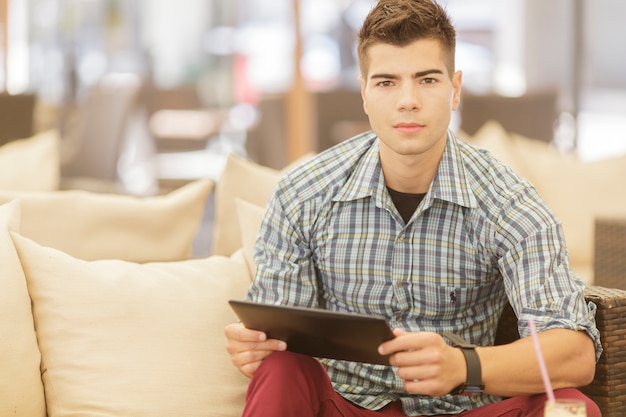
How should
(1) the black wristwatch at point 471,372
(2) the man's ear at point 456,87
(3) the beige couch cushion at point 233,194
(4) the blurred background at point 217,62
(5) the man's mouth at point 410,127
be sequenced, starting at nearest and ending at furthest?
1. (1) the black wristwatch at point 471,372
2. (5) the man's mouth at point 410,127
3. (2) the man's ear at point 456,87
4. (3) the beige couch cushion at point 233,194
5. (4) the blurred background at point 217,62

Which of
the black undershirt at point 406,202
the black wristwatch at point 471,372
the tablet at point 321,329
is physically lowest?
the black wristwatch at point 471,372

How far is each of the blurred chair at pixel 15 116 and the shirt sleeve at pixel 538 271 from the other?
2.74 meters

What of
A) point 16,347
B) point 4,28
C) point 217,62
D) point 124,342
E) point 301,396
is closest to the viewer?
point 301,396

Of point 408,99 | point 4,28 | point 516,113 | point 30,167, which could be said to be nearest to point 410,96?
point 408,99

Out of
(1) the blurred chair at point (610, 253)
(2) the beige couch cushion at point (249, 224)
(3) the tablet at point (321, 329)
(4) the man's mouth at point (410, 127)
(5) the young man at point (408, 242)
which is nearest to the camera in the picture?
(3) the tablet at point (321, 329)

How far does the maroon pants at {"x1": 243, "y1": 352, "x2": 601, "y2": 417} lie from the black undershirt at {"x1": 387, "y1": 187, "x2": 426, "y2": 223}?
1.33ft

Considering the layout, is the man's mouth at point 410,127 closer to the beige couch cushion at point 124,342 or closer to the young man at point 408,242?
the young man at point 408,242

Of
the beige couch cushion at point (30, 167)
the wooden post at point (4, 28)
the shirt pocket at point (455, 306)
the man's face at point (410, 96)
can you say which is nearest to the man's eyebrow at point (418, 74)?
the man's face at point (410, 96)

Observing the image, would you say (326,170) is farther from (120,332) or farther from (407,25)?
(120,332)

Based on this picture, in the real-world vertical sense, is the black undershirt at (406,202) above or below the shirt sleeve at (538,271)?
above

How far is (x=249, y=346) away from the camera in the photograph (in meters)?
1.86

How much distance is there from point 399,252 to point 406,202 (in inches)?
5.1

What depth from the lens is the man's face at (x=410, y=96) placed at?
78.1 inches

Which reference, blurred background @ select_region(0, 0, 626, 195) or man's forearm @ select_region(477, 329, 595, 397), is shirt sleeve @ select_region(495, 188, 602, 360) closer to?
man's forearm @ select_region(477, 329, 595, 397)
